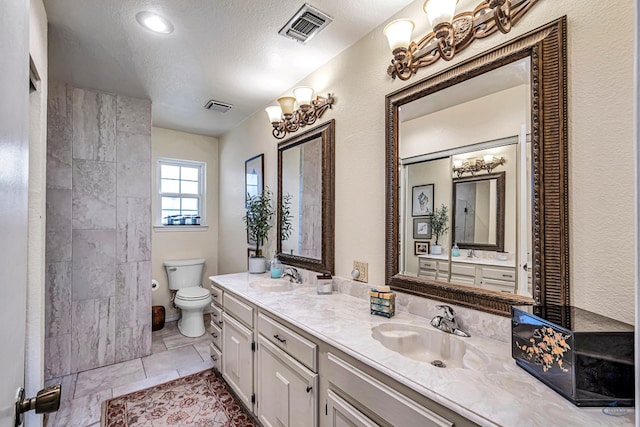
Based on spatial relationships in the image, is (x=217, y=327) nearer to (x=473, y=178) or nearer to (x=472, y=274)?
(x=472, y=274)

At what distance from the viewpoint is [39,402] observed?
0.65 m

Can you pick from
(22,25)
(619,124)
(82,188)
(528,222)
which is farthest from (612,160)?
(82,188)

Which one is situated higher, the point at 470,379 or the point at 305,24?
the point at 305,24

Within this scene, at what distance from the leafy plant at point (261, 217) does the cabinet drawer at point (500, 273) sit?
1945mm

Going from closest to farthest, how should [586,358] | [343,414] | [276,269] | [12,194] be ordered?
[12,194] → [586,358] → [343,414] → [276,269]

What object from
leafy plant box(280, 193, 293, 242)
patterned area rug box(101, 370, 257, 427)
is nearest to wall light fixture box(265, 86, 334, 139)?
leafy plant box(280, 193, 293, 242)

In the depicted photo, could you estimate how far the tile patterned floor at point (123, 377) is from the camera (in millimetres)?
2107

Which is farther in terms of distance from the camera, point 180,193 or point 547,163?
point 180,193

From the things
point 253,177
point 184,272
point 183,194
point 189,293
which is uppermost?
point 253,177

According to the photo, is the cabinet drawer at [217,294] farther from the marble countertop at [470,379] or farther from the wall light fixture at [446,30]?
the wall light fixture at [446,30]

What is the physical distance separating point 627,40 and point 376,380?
1.38 m

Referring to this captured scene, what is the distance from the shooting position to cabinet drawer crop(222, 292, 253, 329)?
1.95m

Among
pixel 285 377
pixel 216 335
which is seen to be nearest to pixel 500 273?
pixel 285 377

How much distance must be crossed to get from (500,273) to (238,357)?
171 cm
